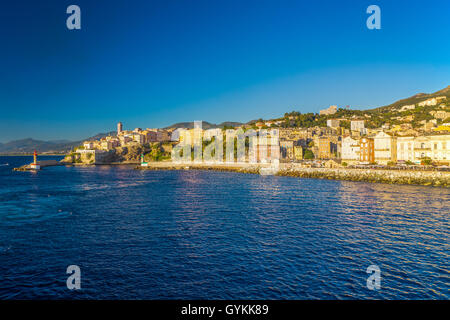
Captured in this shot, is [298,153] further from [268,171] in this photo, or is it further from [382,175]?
[382,175]

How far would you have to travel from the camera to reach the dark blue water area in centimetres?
1431

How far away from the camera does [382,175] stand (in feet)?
187

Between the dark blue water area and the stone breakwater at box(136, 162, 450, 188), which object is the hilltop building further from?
the dark blue water area

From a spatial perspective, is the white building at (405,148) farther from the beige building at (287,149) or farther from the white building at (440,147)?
the beige building at (287,149)

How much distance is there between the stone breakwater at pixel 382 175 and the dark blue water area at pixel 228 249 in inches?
643

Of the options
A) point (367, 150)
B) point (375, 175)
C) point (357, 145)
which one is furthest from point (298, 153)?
point (375, 175)

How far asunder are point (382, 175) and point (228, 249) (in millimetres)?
47932

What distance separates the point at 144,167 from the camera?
111m

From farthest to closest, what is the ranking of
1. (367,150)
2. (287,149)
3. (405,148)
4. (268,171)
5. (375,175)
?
(287,149) < (367,150) < (268,171) < (405,148) < (375,175)

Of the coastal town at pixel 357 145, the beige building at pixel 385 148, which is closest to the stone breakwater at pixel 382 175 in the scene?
the coastal town at pixel 357 145
